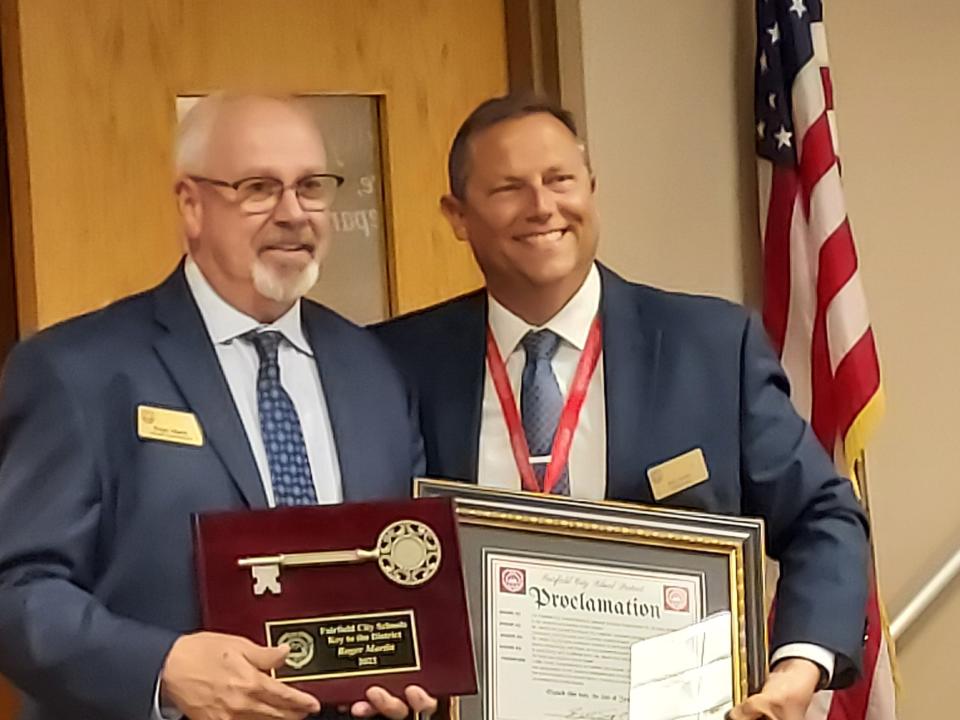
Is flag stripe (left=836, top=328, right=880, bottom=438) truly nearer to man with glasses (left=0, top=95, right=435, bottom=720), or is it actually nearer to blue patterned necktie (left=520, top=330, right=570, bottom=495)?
blue patterned necktie (left=520, top=330, right=570, bottom=495)

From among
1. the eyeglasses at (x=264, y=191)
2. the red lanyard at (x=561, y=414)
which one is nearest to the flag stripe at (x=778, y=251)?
the red lanyard at (x=561, y=414)

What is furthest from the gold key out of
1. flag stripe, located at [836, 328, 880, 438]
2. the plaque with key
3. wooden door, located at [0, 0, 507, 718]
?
flag stripe, located at [836, 328, 880, 438]

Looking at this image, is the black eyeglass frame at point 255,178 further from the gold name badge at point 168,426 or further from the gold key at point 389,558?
the gold key at point 389,558

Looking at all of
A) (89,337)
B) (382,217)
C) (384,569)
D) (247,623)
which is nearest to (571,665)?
(384,569)

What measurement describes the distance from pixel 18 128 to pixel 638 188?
3.59 feet

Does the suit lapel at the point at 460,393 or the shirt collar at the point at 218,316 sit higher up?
the shirt collar at the point at 218,316

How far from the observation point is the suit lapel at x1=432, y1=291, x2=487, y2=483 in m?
2.00

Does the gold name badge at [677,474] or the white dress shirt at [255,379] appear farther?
the gold name badge at [677,474]

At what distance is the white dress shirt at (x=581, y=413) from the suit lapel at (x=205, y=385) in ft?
1.21

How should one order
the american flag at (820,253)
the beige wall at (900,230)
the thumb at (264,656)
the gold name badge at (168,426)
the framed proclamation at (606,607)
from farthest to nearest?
1. the beige wall at (900,230)
2. the american flag at (820,253)
3. the framed proclamation at (606,607)
4. the gold name badge at (168,426)
5. the thumb at (264,656)

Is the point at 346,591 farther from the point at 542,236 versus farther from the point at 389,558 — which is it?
the point at 542,236

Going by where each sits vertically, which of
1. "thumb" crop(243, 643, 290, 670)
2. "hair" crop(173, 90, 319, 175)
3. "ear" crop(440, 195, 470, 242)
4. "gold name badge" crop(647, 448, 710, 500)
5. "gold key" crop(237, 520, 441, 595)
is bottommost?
"thumb" crop(243, 643, 290, 670)

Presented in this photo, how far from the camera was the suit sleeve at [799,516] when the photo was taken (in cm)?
193

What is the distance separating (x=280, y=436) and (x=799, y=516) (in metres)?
0.69
